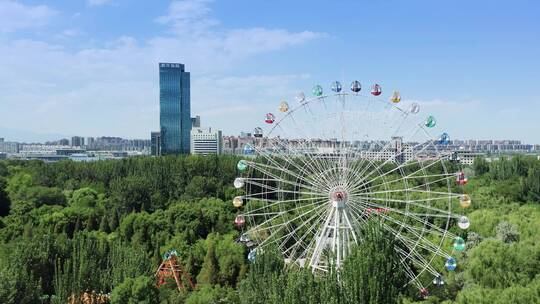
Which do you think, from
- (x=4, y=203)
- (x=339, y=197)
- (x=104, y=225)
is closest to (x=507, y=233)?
(x=339, y=197)

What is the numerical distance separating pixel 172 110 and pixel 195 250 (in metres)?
138

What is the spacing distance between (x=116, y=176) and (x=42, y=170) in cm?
1105

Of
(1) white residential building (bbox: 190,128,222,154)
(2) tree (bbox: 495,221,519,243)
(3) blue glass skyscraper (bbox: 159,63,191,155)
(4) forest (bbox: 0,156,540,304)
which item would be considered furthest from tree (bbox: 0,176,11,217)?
(1) white residential building (bbox: 190,128,222,154)

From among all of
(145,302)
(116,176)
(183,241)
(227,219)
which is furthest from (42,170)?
(145,302)

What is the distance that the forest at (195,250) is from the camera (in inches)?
787

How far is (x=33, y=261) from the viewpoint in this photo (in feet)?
99.7

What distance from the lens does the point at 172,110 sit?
17100cm

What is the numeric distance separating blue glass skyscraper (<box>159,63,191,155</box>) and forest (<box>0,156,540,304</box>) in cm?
9837

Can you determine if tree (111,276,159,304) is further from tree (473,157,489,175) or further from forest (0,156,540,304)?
tree (473,157,489,175)

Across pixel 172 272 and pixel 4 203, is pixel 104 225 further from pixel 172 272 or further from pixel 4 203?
pixel 172 272

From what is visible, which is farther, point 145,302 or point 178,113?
point 178,113

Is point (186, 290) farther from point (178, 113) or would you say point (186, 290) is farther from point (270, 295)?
point (178, 113)

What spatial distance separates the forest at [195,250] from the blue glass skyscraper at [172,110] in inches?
3873

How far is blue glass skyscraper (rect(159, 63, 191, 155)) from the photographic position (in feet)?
560
